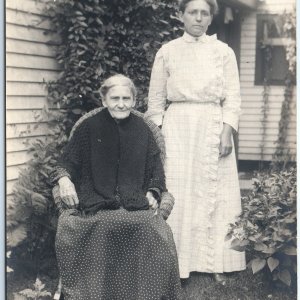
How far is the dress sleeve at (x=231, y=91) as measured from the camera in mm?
3596

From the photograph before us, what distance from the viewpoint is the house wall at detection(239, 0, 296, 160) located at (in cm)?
332

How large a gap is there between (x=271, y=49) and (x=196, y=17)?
51 cm

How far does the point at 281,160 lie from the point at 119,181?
3.45ft

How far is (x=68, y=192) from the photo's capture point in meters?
3.12

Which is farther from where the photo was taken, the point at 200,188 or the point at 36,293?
the point at 200,188

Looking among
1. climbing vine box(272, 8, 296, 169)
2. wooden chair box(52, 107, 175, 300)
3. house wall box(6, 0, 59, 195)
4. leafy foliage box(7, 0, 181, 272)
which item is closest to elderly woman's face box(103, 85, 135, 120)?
wooden chair box(52, 107, 175, 300)

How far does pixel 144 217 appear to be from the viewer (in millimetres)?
3047

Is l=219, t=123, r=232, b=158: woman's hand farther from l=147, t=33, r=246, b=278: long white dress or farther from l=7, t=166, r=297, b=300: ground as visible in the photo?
l=7, t=166, r=297, b=300: ground

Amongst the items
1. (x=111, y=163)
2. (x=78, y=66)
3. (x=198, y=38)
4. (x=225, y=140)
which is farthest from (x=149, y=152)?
(x=78, y=66)

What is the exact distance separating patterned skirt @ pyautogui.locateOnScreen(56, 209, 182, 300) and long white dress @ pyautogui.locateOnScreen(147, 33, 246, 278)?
62 cm

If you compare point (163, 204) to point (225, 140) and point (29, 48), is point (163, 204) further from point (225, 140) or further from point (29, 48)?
point (29, 48)

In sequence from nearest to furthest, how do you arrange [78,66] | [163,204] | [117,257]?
[117,257] < [163,204] < [78,66]

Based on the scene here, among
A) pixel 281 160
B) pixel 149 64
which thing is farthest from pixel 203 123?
pixel 149 64

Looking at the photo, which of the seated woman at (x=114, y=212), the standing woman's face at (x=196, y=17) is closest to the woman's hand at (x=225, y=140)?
the seated woman at (x=114, y=212)
